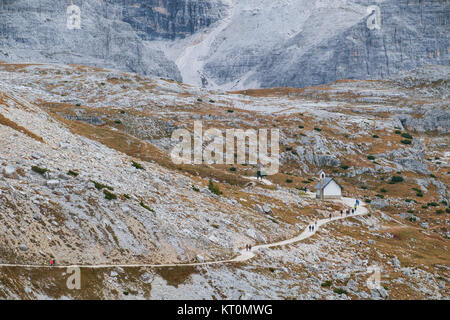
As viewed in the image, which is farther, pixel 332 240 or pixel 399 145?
pixel 399 145

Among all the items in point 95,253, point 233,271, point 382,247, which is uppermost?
point 95,253

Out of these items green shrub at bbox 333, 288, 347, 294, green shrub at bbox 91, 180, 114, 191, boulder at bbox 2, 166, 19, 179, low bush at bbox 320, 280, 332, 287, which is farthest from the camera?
low bush at bbox 320, 280, 332, 287

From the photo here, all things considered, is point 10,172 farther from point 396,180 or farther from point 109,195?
point 396,180

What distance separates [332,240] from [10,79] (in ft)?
468

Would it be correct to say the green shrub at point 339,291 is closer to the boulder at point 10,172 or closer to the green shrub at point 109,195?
the green shrub at point 109,195

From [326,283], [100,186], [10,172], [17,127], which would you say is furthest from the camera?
[17,127]

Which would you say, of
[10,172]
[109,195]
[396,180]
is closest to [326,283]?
[109,195]

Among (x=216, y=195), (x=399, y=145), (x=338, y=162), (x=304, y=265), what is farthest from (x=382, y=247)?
(x=399, y=145)

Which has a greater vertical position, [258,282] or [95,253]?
[95,253]

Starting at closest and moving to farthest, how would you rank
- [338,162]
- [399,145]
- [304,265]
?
1. [304,265]
2. [338,162]
3. [399,145]

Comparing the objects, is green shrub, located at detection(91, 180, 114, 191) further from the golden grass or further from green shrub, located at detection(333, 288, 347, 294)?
green shrub, located at detection(333, 288, 347, 294)

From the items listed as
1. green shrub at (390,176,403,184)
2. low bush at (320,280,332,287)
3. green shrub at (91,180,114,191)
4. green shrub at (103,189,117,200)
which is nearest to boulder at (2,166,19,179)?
green shrub at (91,180,114,191)

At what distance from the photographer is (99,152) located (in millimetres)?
58438

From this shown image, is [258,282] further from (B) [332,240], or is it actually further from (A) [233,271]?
(B) [332,240]
